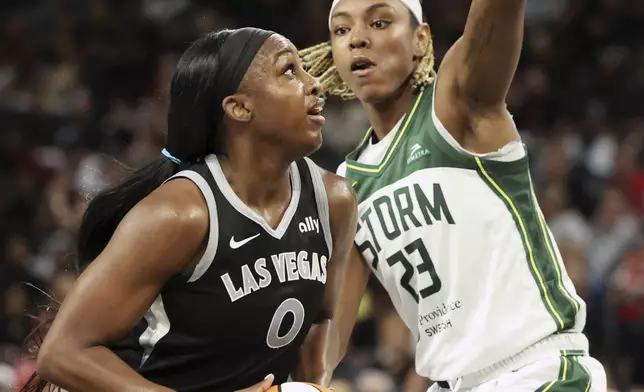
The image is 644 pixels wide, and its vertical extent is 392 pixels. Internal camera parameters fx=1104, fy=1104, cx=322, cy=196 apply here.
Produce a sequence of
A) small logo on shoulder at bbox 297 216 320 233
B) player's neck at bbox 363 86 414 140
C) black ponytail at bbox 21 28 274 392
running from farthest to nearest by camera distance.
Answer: player's neck at bbox 363 86 414 140 < small logo on shoulder at bbox 297 216 320 233 < black ponytail at bbox 21 28 274 392

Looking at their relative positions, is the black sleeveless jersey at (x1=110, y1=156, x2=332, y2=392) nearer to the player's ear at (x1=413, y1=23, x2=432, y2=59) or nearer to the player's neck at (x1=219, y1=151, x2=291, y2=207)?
the player's neck at (x1=219, y1=151, x2=291, y2=207)

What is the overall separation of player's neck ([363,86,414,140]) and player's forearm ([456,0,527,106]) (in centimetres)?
36

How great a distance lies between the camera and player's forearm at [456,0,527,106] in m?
3.09

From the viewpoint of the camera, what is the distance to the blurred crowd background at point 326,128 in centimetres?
636

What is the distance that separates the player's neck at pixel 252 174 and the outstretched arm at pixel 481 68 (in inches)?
26.9

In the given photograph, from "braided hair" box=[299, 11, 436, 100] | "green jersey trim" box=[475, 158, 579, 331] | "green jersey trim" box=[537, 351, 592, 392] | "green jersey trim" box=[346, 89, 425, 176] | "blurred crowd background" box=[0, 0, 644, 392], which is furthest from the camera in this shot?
"blurred crowd background" box=[0, 0, 644, 392]

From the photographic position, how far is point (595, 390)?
3262mm

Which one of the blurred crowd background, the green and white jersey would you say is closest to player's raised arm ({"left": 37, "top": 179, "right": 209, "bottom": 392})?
the green and white jersey

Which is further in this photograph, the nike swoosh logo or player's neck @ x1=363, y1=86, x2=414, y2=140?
player's neck @ x1=363, y1=86, x2=414, y2=140

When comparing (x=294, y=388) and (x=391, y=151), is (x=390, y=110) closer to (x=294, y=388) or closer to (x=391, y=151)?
(x=391, y=151)

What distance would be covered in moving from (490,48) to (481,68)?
0.07 m

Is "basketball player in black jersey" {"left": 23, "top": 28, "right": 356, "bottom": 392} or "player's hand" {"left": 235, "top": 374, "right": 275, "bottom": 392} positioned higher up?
"basketball player in black jersey" {"left": 23, "top": 28, "right": 356, "bottom": 392}

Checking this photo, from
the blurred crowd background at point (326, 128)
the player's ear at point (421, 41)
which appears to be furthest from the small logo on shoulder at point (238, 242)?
the blurred crowd background at point (326, 128)

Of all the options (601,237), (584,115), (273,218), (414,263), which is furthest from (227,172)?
(584,115)
